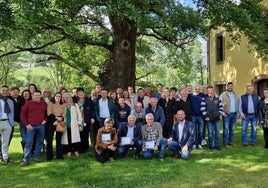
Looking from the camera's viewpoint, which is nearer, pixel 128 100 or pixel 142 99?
pixel 128 100

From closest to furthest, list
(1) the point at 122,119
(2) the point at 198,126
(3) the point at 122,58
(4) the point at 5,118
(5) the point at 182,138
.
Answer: (4) the point at 5,118, (5) the point at 182,138, (1) the point at 122,119, (2) the point at 198,126, (3) the point at 122,58

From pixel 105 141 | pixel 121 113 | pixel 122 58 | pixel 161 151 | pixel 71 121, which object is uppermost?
pixel 122 58

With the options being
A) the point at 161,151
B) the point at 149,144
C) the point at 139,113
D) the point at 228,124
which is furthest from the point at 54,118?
the point at 228,124

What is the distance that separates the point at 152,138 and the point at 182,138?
2.49ft

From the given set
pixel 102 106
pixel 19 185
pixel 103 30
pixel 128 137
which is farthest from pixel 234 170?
pixel 103 30

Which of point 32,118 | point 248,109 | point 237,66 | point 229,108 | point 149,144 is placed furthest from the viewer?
point 237,66

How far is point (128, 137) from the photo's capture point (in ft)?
30.5

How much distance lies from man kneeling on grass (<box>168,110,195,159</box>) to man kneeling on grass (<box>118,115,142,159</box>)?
81 centimetres

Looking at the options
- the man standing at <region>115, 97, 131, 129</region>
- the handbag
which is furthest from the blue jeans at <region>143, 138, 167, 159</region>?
the handbag

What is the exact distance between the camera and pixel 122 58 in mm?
12750

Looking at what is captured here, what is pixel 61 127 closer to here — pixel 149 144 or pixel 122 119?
pixel 122 119

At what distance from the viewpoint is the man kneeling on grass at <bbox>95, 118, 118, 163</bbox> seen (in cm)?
899

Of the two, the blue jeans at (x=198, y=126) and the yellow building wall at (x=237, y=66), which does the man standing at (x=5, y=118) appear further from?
the yellow building wall at (x=237, y=66)

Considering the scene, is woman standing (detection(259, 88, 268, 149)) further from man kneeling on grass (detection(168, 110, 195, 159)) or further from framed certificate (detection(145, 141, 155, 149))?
framed certificate (detection(145, 141, 155, 149))
